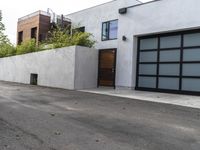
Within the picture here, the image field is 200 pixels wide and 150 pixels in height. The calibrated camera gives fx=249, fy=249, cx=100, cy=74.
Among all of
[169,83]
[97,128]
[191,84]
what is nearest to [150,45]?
[169,83]

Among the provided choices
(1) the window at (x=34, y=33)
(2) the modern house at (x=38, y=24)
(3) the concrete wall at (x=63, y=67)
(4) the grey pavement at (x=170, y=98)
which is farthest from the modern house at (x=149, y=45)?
(1) the window at (x=34, y=33)

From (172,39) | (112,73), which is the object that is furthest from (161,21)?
(112,73)

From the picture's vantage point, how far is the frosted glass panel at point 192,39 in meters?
11.6

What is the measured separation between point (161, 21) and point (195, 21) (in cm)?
184

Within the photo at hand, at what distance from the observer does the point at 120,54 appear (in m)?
14.7

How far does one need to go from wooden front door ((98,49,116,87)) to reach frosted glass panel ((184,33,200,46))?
453 cm

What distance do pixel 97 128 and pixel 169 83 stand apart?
8140mm

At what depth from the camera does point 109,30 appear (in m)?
16.2

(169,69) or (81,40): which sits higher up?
(81,40)

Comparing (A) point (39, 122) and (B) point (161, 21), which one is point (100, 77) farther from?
(A) point (39, 122)

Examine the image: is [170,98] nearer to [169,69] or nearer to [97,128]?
[169,69]

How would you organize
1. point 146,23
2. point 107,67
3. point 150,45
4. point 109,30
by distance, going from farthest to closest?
point 109,30 < point 107,67 < point 150,45 < point 146,23

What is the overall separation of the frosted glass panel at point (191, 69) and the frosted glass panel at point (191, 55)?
0.31 meters

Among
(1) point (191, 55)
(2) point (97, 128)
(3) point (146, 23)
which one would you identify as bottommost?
(2) point (97, 128)
